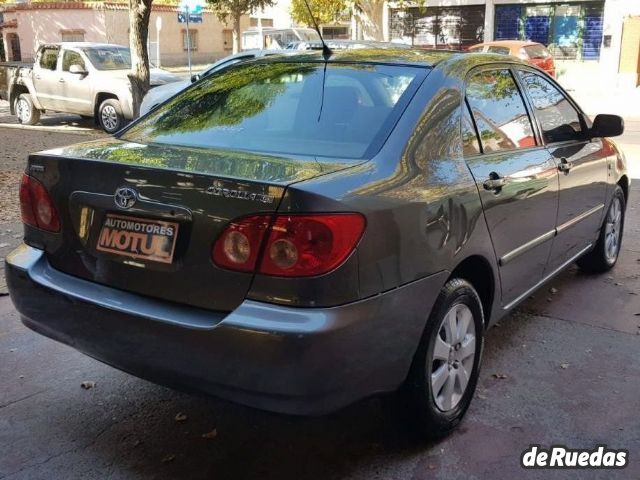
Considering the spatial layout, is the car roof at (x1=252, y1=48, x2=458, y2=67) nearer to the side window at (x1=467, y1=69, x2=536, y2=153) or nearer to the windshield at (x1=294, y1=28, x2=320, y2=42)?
the side window at (x1=467, y1=69, x2=536, y2=153)

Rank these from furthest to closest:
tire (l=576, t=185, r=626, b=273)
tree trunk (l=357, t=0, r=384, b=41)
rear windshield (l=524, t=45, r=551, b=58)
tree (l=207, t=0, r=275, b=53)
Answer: tree (l=207, t=0, r=275, b=53)
tree trunk (l=357, t=0, r=384, b=41)
rear windshield (l=524, t=45, r=551, b=58)
tire (l=576, t=185, r=626, b=273)

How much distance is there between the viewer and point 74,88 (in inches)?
554

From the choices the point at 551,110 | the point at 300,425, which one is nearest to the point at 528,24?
the point at 551,110

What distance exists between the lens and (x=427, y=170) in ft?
9.75

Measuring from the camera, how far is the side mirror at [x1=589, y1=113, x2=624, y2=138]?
4.64 meters

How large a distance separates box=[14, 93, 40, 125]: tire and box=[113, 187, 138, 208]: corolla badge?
1391 centimetres

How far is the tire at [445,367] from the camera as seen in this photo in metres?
2.91

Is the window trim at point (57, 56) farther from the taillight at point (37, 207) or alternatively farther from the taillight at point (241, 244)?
the taillight at point (241, 244)

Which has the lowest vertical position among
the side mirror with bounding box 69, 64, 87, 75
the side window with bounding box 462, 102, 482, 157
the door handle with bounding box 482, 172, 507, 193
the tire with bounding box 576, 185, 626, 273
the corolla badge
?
the tire with bounding box 576, 185, 626, 273

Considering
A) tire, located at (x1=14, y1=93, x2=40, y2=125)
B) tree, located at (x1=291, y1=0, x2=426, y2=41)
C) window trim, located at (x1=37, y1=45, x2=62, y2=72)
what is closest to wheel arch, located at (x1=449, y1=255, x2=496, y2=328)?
window trim, located at (x1=37, y1=45, x2=62, y2=72)

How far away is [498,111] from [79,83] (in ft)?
39.0

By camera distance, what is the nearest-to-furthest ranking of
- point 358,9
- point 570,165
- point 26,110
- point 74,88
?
1. point 570,165
2. point 74,88
3. point 26,110
4. point 358,9

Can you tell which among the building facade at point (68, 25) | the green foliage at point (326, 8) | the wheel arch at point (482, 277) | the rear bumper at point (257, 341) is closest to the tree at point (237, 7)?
the building facade at point (68, 25)

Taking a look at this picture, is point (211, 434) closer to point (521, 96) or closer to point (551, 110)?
point (521, 96)
